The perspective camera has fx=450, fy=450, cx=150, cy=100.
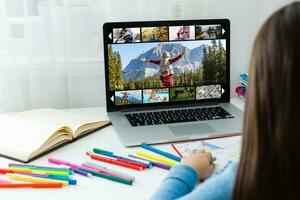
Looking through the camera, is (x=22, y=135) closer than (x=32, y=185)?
No

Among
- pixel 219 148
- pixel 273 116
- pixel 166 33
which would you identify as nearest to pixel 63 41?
pixel 166 33

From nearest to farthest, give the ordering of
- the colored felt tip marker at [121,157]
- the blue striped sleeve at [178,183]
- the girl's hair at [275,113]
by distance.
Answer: the girl's hair at [275,113]
the blue striped sleeve at [178,183]
the colored felt tip marker at [121,157]

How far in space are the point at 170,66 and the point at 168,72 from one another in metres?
0.02

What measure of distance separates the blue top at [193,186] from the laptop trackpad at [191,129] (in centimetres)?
31

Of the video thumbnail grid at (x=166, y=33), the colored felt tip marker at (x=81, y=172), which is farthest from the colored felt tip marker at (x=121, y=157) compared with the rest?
the video thumbnail grid at (x=166, y=33)

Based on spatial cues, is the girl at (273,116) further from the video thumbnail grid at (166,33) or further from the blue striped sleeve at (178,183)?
the video thumbnail grid at (166,33)

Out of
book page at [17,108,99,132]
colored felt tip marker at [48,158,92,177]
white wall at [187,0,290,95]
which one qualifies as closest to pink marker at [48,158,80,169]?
colored felt tip marker at [48,158,92,177]

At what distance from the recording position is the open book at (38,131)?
3.72 feet

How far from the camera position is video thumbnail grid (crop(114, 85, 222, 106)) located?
143 centimetres

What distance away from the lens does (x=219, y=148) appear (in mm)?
1156

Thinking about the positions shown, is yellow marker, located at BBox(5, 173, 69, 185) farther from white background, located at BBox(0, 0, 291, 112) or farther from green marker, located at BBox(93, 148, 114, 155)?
white background, located at BBox(0, 0, 291, 112)

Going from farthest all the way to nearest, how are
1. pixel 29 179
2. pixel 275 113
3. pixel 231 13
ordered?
pixel 231 13 < pixel 29 179 < pixel 275 113

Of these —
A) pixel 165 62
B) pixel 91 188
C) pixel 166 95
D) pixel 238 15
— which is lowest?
pixel 91 188

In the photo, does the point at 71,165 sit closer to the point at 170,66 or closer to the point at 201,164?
the point at 201,164
